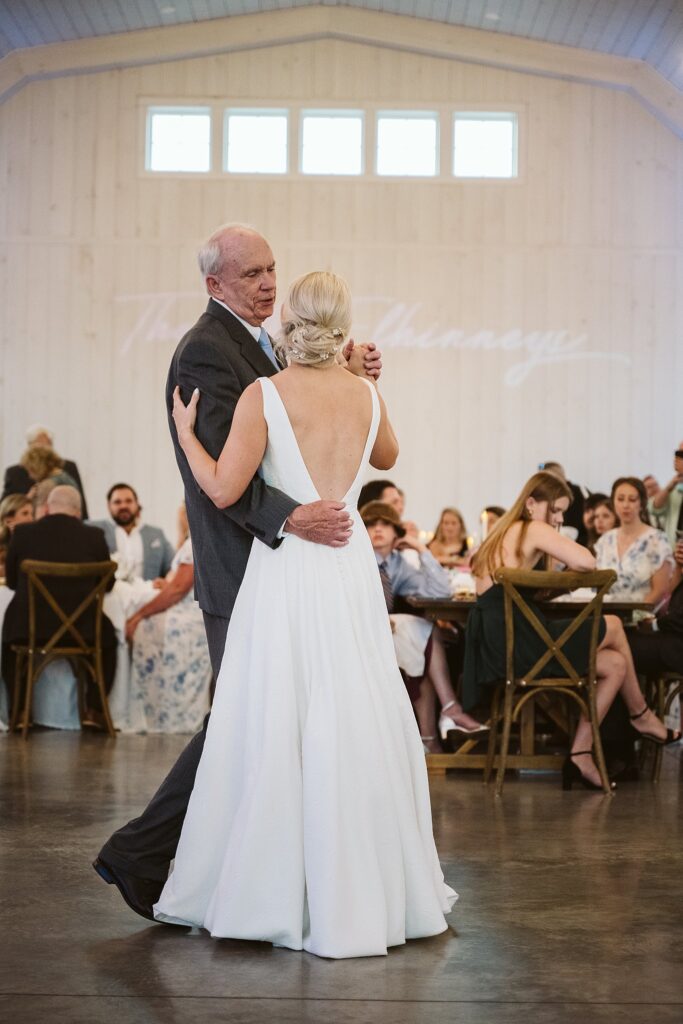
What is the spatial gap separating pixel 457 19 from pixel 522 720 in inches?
312

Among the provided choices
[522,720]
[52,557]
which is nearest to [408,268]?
[52,557]

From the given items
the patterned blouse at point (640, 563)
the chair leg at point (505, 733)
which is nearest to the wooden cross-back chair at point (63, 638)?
the chair leg at point (505, 733)

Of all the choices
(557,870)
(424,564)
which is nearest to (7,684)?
(424,564)

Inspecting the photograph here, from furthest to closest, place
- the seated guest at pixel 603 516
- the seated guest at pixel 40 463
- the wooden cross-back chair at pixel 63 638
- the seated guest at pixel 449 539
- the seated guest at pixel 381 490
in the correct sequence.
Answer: the seated guest at pixel 449 539, the seated guest at pixel 40 463, the seated guest at pixel 603 516, the seated guest at pixel 381 490, the wooden cross-back chair at pixel 63 638

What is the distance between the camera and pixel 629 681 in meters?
5.61

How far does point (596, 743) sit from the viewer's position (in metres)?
5.34

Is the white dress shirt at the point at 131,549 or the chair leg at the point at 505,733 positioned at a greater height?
the white dress shirt at the point at 131,549

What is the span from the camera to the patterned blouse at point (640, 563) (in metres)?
6.91

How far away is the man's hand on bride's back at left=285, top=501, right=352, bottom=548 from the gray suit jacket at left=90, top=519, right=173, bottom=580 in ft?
19.0

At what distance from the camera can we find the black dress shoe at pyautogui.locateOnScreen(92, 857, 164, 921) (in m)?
2.97

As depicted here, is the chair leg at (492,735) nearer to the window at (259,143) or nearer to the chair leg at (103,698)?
the chair leg at (103,698)

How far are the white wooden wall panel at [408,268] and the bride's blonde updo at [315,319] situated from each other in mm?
9045

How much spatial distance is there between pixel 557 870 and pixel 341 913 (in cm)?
120

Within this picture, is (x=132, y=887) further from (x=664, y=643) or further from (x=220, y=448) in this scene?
(x=664, y=643)
